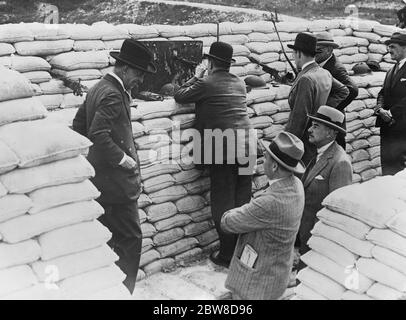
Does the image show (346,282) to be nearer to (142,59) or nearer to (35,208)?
(35,208)

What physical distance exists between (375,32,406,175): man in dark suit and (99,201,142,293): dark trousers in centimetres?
286

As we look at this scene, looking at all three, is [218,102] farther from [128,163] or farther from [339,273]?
[339,273]

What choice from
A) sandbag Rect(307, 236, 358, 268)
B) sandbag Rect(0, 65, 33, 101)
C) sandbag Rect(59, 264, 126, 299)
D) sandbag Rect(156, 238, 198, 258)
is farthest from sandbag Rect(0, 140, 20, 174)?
sandbag Rect(156, 238, 198, 258)

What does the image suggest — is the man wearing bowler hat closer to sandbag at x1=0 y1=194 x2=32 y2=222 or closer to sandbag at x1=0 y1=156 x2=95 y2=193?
sandbag at x1=0 y1=156 x2=95 y2=193

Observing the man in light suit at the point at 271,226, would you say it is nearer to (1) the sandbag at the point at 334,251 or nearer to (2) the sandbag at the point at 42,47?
(1) the sandbag at the point at 334,251

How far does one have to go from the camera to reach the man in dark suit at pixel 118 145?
351 centimetres

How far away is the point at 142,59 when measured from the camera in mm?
3598

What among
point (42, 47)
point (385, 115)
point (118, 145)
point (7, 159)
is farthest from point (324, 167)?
point (42, 47)

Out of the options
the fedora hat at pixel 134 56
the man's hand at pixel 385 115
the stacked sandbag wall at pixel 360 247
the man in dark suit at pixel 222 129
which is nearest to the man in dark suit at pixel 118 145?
the fedora hat at pixel 134 56

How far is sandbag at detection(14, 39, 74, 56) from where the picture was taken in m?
4.34

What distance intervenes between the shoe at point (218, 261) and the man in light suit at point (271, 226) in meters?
1.34

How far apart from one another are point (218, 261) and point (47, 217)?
2.28 meters

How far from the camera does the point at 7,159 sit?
8.30 feet
